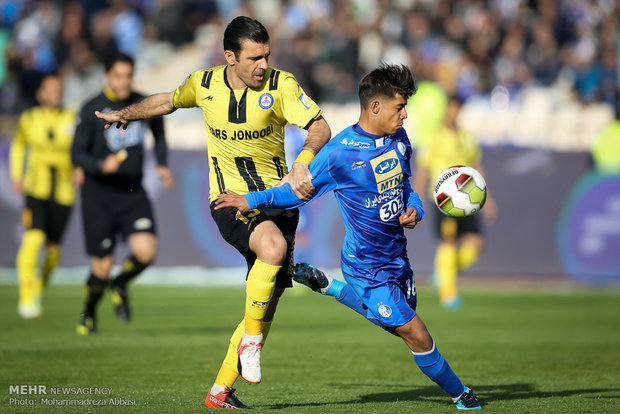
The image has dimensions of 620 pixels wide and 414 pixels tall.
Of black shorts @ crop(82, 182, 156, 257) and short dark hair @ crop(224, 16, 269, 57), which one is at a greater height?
short dark hair @ crop(224, 16, 269, 57)

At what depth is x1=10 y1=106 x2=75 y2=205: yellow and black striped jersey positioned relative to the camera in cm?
1270

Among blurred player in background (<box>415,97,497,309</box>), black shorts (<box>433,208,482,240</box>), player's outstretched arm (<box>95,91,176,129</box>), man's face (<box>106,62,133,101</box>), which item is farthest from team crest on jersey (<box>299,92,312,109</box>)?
black shorts (<box>433,208,482,240</box>)

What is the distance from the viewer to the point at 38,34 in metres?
20.5

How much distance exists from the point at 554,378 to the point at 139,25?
16.1 m

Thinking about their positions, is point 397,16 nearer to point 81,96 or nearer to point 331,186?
point 81,96

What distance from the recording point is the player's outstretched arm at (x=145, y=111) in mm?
6625

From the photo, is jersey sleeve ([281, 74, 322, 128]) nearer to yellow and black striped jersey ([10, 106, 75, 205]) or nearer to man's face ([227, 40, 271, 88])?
man's face ([227, 40, 271, 88])

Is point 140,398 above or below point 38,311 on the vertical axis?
above

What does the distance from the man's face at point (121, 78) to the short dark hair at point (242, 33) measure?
13.4 feet

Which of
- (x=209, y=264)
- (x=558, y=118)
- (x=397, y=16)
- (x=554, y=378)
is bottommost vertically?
(x=209, y=264)

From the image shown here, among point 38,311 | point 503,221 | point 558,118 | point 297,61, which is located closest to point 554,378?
point 38,311

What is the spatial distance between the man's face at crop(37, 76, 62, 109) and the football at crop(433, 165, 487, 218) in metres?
7.09

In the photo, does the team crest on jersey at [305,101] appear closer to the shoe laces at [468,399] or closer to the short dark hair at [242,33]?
the short dark hair at [242,33]

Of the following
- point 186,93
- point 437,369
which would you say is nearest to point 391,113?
point 186,93
